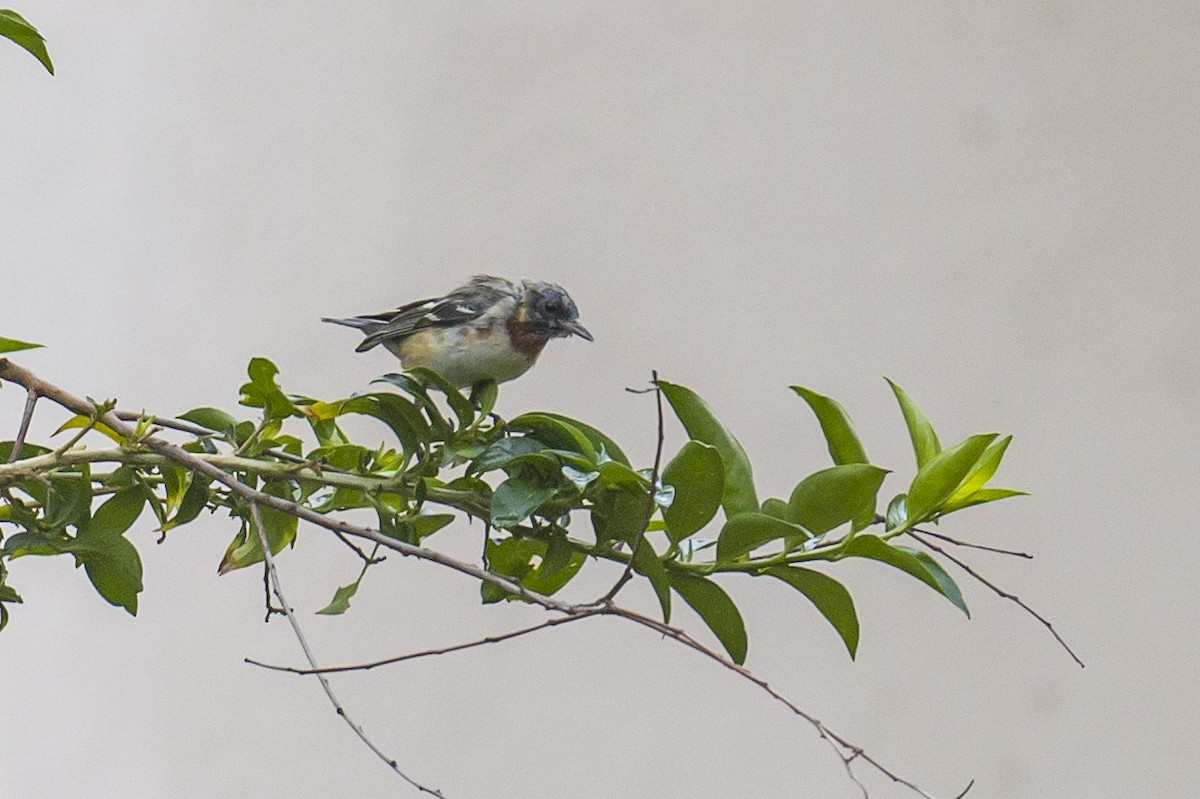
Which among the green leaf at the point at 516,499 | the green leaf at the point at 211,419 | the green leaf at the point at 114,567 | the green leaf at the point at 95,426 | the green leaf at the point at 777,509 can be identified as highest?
the green leaf at the point at 777,509

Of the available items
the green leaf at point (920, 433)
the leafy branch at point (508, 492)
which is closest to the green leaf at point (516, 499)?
the leafy branch at point (508, 492)

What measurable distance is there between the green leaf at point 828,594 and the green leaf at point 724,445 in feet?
0.12

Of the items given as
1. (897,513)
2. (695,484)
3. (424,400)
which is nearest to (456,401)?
(424,400)

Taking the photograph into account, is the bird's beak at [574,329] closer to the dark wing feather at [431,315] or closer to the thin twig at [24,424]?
the dark wing feather at [431,315]

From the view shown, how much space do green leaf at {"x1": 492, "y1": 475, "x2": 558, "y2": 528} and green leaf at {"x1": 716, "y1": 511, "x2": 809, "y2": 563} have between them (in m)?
0.08

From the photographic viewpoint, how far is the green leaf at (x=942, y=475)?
0.62 metres

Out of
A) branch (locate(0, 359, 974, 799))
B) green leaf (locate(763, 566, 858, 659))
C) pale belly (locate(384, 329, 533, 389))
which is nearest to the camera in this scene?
branch (locate(0, 359, 974, 799))

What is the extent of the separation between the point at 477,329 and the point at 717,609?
438 millimetres

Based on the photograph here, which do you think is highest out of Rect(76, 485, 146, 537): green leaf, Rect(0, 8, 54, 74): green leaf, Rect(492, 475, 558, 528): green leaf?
Rect(0, 8, 54, 74): green leaf

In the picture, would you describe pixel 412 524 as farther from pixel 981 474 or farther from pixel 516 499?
pixel 981 474

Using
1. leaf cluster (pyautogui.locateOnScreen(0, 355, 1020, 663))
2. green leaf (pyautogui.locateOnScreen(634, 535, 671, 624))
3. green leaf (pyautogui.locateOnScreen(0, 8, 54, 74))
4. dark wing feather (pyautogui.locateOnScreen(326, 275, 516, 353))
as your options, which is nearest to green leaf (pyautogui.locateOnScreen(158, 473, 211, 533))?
leaf cluster (pyautogui.locateOnScreen(0, 355, 1020, 663))

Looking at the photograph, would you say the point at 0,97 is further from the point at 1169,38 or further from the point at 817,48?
the point at 1169,38

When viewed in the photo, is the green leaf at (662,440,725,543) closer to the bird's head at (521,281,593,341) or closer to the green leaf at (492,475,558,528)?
the green leaf at (492,475,558,528)

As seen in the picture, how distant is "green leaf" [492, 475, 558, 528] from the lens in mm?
568
